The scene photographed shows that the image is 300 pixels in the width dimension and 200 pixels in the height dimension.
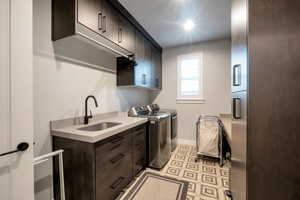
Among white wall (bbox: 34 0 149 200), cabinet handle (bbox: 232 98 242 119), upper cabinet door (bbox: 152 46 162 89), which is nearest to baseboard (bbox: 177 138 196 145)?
upper cabinet door (bbox: 152 46 162 89)

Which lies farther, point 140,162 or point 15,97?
point 140,162

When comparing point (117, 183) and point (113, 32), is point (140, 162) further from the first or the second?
point (113, 32)

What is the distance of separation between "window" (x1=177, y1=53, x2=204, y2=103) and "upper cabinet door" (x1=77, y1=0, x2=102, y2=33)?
93.3 inches

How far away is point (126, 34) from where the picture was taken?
2.11m

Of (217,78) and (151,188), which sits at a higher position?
(217,78)

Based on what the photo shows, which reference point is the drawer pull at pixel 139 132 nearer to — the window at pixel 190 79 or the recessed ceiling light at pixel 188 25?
the window at pixel 190 79

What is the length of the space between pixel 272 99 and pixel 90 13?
1.81 m

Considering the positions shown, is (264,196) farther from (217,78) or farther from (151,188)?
(217,78)

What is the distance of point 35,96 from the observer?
1315 millimetres

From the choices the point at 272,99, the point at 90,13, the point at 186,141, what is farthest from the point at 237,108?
the point at 186,141

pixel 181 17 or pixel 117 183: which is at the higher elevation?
pixel 181 17

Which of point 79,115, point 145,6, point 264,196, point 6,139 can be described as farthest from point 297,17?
point 79,115

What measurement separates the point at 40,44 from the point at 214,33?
292 cm

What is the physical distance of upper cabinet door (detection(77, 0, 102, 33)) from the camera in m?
1.36
